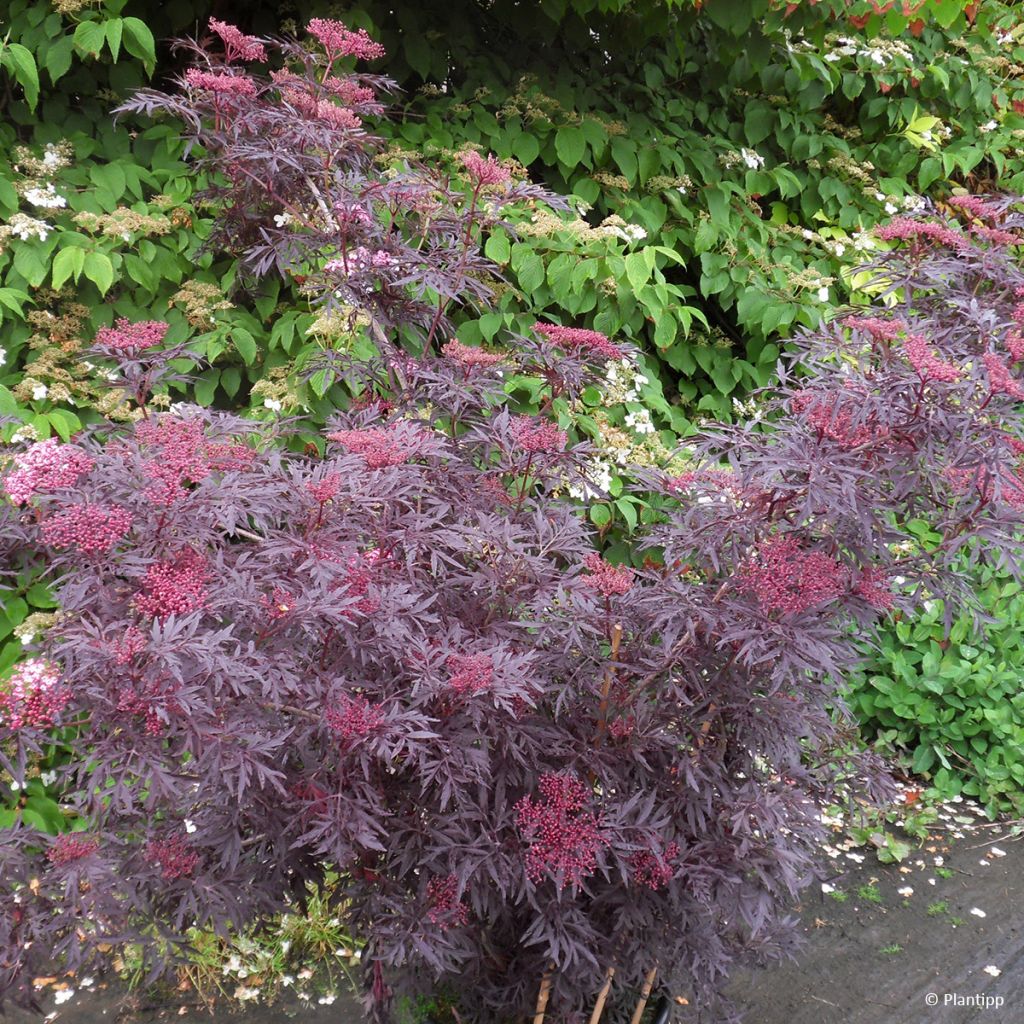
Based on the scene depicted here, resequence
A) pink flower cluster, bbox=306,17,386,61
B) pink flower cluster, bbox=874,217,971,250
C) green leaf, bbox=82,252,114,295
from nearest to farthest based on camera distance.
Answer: pink flower cluster, bbox=874,217,971,250, pink flower cluster, bbox=306,17,386,61, green leaf, bbox=82,252,114,295

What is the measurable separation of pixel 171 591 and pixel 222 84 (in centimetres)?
105

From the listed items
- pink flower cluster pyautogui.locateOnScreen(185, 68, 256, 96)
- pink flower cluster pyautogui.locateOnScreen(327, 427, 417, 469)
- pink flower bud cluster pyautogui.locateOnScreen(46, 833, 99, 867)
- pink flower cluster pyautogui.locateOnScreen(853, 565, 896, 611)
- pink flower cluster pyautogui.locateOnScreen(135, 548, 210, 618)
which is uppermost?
pink flower cluster pyautogui.locateOnScreen(185, 68, 256, 96)

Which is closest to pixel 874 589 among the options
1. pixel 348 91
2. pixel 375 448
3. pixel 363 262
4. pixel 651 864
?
pixel 651 864

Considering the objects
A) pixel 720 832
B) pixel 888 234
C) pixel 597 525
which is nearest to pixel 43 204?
pixel 597 525

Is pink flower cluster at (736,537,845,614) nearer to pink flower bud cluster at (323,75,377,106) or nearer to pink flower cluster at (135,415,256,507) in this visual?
pink flower cluster at (135,415,256,507)

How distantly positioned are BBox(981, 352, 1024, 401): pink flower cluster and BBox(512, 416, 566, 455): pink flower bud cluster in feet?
1.93

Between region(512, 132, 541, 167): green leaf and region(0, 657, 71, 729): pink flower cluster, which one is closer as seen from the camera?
region(0, 657, 71, 729): pink flower cluster

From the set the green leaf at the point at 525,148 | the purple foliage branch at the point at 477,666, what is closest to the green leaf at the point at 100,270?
the purple foliage branch at the point at 477,666

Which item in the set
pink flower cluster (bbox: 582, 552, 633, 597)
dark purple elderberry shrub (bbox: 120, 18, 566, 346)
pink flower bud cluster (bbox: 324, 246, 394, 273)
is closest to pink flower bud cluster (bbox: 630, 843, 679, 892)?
pink flower cluster (bbox: 582, 552, 633, 597)

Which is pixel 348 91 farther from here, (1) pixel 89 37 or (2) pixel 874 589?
(2) pixel 874 589

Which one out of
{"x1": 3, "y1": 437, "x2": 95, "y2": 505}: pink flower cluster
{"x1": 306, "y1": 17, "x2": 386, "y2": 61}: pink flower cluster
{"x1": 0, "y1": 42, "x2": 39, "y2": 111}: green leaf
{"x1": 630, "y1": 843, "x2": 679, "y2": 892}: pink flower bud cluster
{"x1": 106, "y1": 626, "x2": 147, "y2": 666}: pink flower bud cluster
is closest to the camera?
{"x1": 106, "y1": 626, "x2": 147, "y2": 666}: pink flower bud cluster

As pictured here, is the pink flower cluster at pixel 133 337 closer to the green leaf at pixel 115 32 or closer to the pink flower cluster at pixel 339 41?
the pink flower cluster at pixel 339 41

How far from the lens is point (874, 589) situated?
1256 millimetres

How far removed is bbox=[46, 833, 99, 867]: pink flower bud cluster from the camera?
115 centimetres
